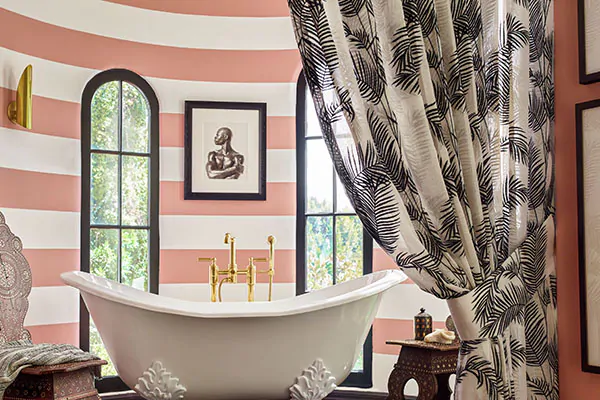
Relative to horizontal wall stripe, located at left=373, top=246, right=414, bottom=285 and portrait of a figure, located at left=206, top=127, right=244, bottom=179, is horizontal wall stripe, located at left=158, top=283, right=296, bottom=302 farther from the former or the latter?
portrait of a figure, located at left=206, top=127, right=244, bottom=179

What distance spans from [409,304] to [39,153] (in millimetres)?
2275

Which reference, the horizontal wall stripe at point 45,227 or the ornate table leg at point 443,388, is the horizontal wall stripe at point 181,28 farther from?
the ornate table leg at point 443,388

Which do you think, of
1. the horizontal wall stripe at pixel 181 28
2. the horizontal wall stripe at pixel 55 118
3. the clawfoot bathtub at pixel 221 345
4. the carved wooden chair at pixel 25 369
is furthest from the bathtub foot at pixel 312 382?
the horizontal wall stripe at pixel 181 28

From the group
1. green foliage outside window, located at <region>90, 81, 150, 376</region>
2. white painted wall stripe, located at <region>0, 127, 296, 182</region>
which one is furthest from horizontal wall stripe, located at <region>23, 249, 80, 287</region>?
white painted wall stripe, located at <region>0, 127, 296, 182</region>

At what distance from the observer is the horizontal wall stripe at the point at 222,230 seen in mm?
4672

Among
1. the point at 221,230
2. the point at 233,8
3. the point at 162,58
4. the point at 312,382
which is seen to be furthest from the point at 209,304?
the point at 233,8

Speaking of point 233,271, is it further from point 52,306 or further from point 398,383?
Result: point 398,383

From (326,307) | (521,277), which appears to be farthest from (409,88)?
(326,307)

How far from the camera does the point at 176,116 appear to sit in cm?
472

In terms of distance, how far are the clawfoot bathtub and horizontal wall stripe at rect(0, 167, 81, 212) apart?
80 centimetres

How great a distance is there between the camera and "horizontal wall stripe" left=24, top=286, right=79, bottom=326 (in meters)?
4.02

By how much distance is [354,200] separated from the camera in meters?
2.25

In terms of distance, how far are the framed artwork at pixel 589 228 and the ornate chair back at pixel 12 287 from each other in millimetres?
2429

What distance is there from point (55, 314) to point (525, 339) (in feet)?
9.14
